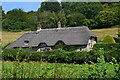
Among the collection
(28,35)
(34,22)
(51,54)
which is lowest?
(51,54)

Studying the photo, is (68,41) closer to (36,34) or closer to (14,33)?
(36,34)

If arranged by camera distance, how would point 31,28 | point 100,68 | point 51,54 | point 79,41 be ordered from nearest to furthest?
point 100,68, point 51,54, point 79,41, point 31,28

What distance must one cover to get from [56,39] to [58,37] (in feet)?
1.15

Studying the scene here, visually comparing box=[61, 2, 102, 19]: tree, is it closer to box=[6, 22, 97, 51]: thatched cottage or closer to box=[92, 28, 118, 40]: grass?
box=[6, 22, 97, 51]: thatched cottage

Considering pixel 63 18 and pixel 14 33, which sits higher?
pixel 63 18

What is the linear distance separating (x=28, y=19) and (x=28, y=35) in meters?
9.47

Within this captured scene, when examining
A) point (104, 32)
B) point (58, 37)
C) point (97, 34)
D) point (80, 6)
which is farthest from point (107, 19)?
point (80, 6)

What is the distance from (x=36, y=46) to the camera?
21125 millimetres

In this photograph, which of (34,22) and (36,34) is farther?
(34,22)

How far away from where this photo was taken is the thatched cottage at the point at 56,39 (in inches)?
807

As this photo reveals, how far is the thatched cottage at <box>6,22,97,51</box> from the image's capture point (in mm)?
20506

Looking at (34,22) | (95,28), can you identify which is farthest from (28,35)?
(95,28)

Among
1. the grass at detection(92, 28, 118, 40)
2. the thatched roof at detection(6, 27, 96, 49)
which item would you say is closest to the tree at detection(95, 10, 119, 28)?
the grass at detection(92, 28, 118, 40)

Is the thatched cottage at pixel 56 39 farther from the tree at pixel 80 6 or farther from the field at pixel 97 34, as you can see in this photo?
the tree at pixel 80 6
